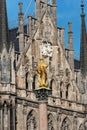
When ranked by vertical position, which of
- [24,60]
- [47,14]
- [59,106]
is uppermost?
[47,14]

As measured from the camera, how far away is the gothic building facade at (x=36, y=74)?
58.7 metres

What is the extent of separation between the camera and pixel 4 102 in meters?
57.8

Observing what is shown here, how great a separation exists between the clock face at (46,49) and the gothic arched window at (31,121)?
5933mm

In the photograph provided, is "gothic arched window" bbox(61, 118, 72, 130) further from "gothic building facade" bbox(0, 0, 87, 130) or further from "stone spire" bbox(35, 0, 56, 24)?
"stone spire" bbox(35, 0, 56, 24)

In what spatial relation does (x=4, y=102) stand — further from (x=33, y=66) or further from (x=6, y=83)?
(x=33, y=66)

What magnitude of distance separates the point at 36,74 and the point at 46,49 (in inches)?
130

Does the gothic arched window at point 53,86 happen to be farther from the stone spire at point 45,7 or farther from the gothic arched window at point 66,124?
the stone spire at point 45,7

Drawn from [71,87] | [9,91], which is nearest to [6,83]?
[9,91]

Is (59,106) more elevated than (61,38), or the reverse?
(61,38)

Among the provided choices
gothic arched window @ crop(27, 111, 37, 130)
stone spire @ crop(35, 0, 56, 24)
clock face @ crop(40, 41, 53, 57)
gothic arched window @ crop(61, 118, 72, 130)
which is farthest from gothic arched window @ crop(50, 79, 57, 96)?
Result: stone spire @ crop(35, 0, 56, 24)

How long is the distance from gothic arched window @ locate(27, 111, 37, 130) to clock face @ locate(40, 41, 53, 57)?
19.5 feet

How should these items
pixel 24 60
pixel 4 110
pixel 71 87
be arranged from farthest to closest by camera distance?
pixel 71 87 → pixel 24 60 → pixel 4 110

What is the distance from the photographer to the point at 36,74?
62781 mm

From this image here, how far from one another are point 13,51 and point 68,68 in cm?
869
